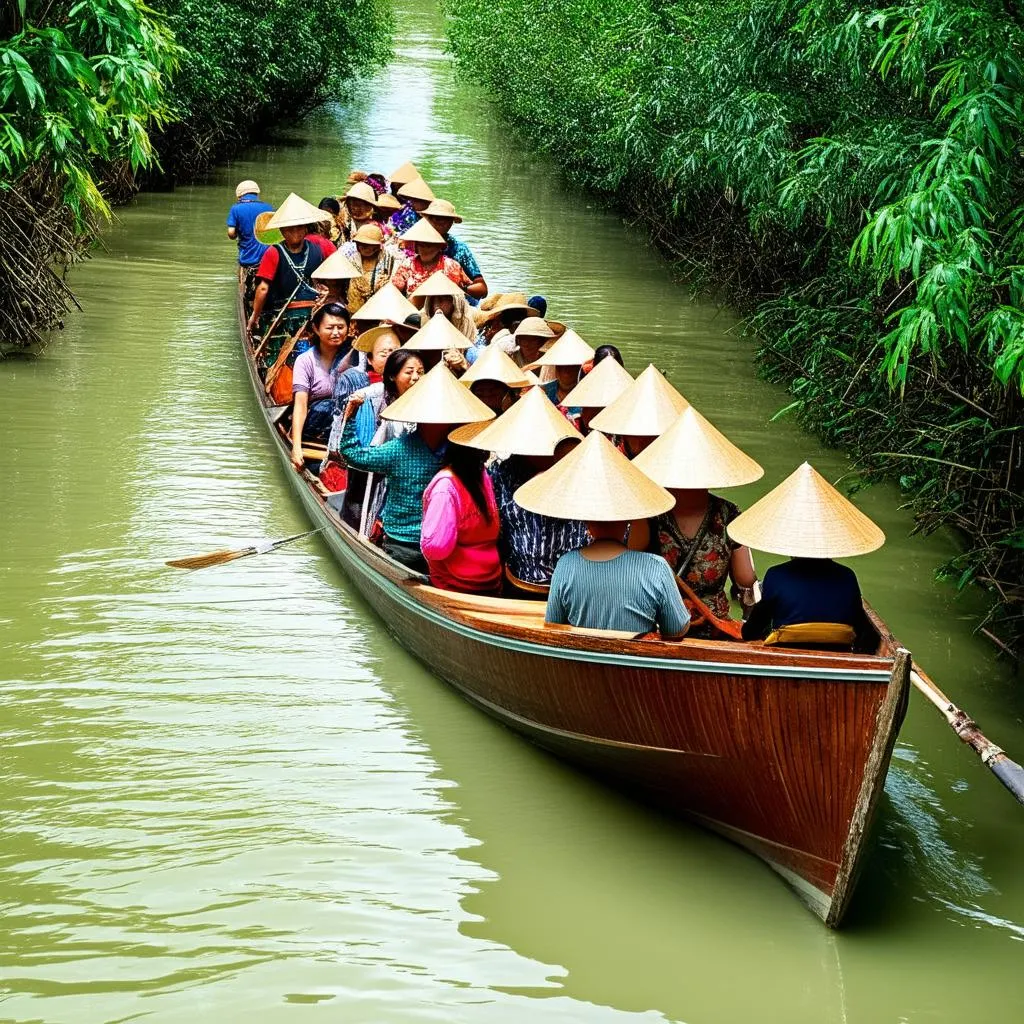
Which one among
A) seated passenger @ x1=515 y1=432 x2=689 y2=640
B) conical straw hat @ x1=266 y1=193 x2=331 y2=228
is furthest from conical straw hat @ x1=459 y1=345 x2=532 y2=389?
conical straw hat @ x1=266 y1=193 x2=331 y2=228

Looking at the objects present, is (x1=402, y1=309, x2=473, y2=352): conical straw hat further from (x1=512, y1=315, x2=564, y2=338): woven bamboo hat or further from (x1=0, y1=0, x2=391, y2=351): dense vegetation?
(x1=0, y1=0, x2=391, y2=351): dense vegetation

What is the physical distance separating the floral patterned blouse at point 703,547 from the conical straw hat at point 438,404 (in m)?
1.19

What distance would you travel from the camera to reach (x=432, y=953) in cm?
457

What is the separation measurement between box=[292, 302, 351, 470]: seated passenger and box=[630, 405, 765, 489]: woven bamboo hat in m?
3.40

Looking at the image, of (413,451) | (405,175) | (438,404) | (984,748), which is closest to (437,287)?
(413,451)

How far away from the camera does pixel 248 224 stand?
12.3 metres

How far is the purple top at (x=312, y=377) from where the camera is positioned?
8.57 metres

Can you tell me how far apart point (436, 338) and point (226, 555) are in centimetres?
165

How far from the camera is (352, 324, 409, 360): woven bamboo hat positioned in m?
8.02

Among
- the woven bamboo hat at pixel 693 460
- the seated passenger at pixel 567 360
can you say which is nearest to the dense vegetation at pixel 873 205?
the woven bamboo hat at pixel 693 460

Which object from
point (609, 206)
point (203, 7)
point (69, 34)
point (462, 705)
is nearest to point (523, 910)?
point (462, 705)

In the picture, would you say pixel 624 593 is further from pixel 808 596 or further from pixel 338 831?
pixel 338 831

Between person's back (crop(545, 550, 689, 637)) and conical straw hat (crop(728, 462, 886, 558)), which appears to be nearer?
conical straw hat (crop(728, 462, 886, 558))

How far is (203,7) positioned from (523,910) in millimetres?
15638
